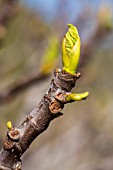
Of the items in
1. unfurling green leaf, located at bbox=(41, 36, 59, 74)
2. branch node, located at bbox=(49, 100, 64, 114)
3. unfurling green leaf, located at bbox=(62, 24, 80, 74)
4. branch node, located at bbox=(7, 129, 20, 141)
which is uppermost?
unfurling green leaf, located at bbox=(41, 36, 59, 74)

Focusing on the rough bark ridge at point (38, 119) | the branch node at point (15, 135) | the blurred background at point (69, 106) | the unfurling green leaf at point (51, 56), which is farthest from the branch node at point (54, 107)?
the blurred background at point (69, 106)

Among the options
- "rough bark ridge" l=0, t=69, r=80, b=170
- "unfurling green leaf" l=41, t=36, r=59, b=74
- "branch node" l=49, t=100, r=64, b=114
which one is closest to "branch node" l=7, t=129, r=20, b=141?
"rough bark ridge" l=0, t=69, r=80, b=170

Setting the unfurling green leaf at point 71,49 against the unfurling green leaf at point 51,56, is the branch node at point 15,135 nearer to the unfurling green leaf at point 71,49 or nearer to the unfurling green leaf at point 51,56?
the unfurling green leaf at point 71,49

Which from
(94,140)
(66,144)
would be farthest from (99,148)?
(66,144)

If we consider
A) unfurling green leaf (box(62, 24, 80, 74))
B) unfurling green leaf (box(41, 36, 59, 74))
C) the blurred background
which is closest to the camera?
unfurling green leaf (box(62, 24, 80, 74))

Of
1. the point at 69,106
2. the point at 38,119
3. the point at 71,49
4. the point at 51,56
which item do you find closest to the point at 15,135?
the point at 38,119

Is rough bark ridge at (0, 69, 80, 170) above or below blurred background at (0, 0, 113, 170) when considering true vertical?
below

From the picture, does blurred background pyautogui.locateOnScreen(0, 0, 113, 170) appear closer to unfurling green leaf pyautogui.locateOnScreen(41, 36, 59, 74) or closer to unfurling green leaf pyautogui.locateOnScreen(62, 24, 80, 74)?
unfurling green leaf pyautogui.locateOnScreen(41, 36, 59, 74)
